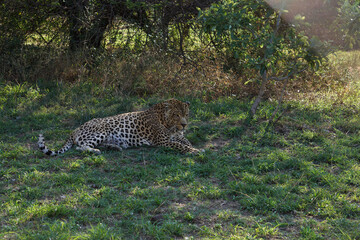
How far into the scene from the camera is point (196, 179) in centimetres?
623

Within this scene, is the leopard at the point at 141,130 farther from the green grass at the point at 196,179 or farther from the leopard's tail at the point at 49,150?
the green grass at the point at 196,179

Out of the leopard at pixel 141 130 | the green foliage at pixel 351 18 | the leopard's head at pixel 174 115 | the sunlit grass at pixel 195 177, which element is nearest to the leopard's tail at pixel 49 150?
the leopard at pixel 141 130

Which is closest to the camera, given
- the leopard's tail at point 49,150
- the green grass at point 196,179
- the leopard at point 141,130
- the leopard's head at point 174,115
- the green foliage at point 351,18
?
the green grass at point 196,179

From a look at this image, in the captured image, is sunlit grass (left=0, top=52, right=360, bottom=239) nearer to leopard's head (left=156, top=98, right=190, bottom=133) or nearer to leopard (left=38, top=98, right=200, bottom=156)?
leopard (left=38, top=98, right=200, bottom=156)

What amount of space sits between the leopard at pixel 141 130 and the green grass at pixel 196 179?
275mm

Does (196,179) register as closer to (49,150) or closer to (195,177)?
(195,177)

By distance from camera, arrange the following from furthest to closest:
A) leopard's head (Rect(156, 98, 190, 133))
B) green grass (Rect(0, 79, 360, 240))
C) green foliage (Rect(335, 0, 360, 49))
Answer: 1. green foliage (Rect(335, 0, 360, 49))
2. leopard's head (Rect(156, 98, 190, 133))
3. green grass (Rect(0, 79, 360, 240))

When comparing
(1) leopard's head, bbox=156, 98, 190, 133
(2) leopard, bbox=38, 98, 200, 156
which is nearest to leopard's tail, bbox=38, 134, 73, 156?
(2) leopard, bbox=38, 98, 200, 156

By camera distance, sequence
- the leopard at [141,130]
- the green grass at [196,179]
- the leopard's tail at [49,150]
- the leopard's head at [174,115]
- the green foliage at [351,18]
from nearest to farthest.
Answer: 1. the green grass at [196,179]
2. the leopard's tail at [49,150]
3. the leopard at [141,130]
4. the leopard's head at [174,115]
5. the green foliage at [351,18]

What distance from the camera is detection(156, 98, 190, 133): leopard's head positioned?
776 centimetres

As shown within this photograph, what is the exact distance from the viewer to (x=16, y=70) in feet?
36.2

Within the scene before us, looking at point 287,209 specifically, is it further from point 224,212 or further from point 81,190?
point 81,190

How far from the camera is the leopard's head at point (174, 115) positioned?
7758 millimetres

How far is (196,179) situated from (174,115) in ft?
6.20
